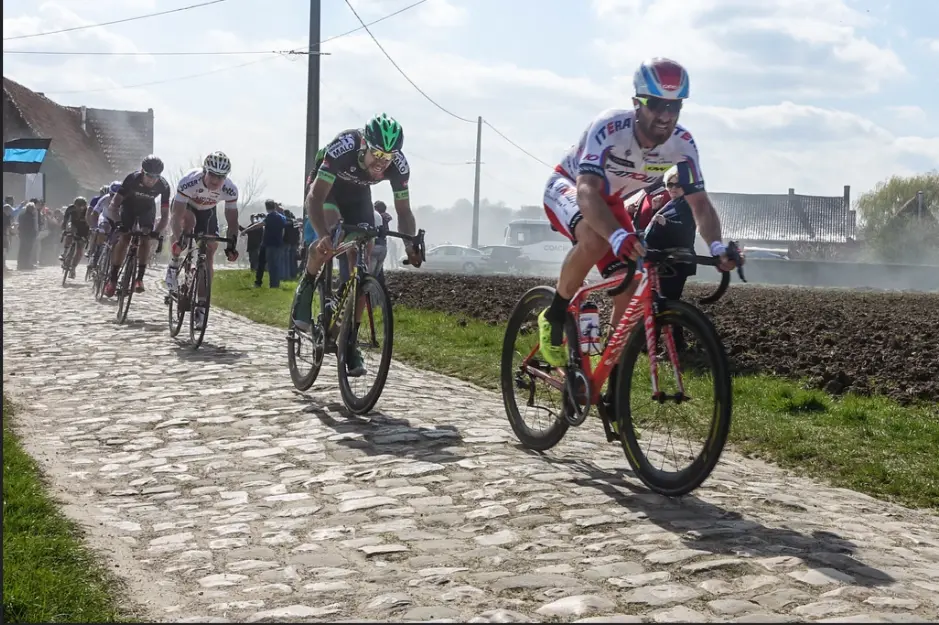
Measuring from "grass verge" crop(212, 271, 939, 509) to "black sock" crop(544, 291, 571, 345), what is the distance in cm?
179

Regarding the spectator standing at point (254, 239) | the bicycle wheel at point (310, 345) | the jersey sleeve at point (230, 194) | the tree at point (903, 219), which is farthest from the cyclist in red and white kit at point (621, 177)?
the tree at point (903, 219)

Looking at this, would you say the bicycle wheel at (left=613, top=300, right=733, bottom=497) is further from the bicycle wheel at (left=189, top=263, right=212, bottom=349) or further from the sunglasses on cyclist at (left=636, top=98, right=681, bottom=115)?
the bicycle wheel at (left=189, top=263, right=212, bottom=349)

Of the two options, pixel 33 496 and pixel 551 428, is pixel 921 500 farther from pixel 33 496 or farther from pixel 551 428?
pixel 33 496

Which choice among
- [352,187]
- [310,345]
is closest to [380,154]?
[352,187]

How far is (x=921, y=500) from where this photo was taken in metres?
6.64

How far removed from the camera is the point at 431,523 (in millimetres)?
5621

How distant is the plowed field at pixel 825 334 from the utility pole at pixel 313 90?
469cm

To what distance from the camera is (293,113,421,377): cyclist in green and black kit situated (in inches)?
337

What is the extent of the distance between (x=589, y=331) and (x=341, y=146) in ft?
9.87

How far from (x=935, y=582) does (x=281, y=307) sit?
1567cm

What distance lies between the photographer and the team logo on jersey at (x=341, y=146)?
888 centimetres

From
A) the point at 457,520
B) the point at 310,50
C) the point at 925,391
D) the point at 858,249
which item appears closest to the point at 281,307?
the point at 310,50

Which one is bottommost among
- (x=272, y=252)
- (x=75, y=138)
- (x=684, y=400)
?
(x=684, y=400)

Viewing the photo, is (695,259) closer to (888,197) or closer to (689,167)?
(689,167)
